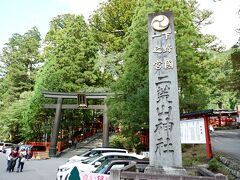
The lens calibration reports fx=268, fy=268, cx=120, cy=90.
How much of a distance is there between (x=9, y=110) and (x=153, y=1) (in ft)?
89.5

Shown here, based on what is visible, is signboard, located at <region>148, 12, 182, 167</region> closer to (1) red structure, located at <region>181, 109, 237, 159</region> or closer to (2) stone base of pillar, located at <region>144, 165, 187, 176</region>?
(2) stone base of pillar, located at <region>144, 165, 187, 176</region>

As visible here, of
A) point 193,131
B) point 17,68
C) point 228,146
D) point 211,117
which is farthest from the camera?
point 17,68

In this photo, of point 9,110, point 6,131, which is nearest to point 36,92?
point 9,110

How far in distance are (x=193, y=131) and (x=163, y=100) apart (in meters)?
4.57

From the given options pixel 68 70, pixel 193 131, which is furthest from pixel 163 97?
pixel 68 70

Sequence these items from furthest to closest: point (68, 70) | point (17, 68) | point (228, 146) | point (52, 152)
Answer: point (17, 68)
point (68, 70)
point (52, 152)
point (228, 146)

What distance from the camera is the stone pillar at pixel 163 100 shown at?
28.8ft

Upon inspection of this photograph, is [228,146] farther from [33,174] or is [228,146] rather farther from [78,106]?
[78,106]

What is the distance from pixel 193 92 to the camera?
18.7 meters

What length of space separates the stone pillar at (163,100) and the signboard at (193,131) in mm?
3963

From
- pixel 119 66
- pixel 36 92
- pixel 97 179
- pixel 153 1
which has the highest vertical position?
pixel 153 1

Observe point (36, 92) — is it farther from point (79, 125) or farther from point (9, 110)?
point (9, 110)

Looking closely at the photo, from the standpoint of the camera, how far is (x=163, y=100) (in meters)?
9.26

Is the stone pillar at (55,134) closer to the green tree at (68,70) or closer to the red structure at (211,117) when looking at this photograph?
the green tree at (68,70)
